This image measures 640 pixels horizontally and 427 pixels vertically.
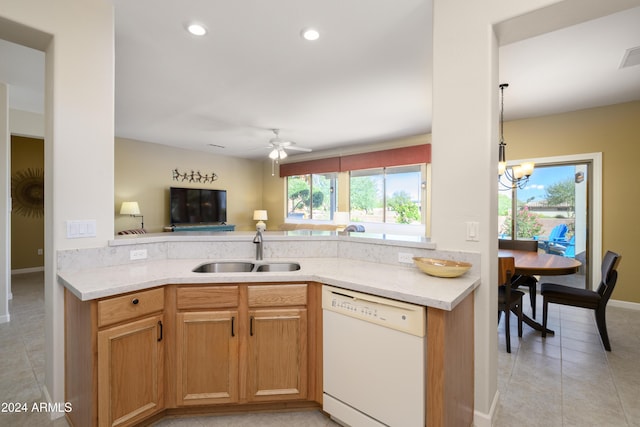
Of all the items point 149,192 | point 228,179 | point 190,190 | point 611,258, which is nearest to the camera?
point 611,258

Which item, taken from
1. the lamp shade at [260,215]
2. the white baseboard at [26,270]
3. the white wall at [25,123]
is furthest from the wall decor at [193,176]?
the white baseboard at [26,270]

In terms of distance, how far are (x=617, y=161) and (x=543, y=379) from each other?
3.32 metres

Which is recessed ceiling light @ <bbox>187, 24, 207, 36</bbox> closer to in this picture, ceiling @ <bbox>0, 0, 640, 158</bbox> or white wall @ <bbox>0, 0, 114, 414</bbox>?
ceiling @ <bbox>0, 0, 640, 158</bbox>

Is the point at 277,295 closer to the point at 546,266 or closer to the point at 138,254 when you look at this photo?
the point at 138,254

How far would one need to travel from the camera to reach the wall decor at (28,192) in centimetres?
567

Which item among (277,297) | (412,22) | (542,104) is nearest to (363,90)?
(412,22)

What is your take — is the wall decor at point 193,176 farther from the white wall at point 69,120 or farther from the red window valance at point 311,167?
the white wall at point 69,120

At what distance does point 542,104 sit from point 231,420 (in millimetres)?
4848

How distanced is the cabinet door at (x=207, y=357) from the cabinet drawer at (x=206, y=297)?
48 mm

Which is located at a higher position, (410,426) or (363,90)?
(363,90)

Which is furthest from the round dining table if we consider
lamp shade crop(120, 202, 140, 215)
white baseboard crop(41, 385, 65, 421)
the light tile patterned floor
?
lamp shade crop(120, 202, 140, 215)

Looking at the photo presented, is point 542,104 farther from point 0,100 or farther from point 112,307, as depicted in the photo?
point 0,100

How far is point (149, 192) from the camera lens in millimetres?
6320

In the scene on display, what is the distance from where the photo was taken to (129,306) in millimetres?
1525
